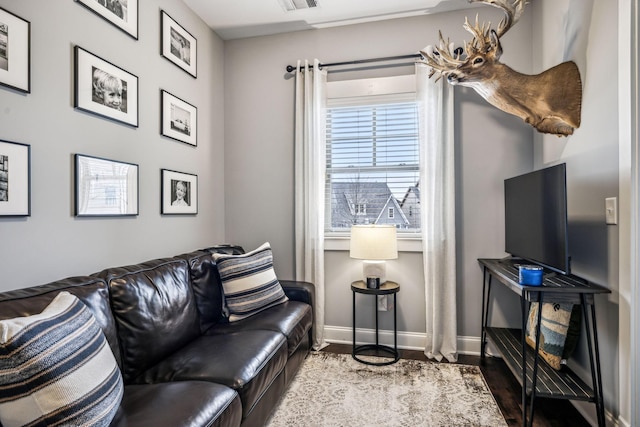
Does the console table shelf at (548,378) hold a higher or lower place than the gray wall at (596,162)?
lower

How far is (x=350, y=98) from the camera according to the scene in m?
3.14

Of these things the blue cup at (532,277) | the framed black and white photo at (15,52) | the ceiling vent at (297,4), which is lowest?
the blue cup at (532,277)

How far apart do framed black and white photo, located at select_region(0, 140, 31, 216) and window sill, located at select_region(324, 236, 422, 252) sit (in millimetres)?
2161

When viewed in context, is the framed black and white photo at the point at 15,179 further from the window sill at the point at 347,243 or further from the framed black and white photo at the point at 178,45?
the window sill at the point at 347,243

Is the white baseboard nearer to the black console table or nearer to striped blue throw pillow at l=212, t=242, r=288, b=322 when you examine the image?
the black console table

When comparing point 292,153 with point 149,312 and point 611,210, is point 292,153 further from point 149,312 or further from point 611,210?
point 611,210

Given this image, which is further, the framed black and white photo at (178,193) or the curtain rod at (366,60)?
the curtain rod at (366,60)

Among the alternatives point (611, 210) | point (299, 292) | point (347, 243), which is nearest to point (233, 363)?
point (299, 292)

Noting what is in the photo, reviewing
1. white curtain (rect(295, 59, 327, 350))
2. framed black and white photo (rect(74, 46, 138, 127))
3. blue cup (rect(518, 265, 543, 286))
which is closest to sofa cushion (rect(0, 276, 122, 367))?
framed black and white photo (rect(74, 46, 138, 127))

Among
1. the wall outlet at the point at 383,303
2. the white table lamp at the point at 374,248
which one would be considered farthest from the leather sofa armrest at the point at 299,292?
the wall outlet at the point at 383,303

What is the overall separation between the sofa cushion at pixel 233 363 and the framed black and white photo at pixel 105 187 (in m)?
0.94

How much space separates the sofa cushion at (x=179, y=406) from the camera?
3.93 feet

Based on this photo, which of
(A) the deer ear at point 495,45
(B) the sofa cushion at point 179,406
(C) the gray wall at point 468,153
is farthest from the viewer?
(A) the deer ear at point 495,45

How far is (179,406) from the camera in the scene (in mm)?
1271
